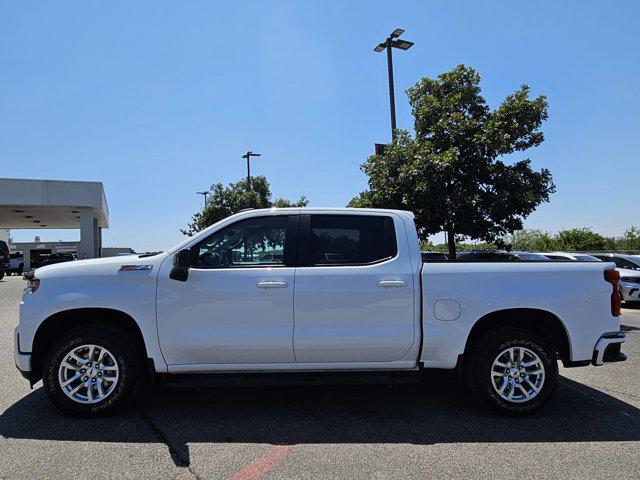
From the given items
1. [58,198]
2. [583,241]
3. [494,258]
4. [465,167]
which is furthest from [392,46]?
[583,241]

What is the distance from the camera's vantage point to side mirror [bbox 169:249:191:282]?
14.1ft

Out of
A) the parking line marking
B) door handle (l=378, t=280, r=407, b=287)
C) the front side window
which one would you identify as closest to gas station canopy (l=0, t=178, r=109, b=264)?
the front side window

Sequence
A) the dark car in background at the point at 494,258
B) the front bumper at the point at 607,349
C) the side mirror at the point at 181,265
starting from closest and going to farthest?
the side mirror at the point at 181,265, the front bumper at the point at 607,349, the dark car in background at the point at 494,258

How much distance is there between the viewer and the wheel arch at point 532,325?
4.59 m

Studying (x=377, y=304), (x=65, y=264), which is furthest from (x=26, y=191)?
(x=377, y=304)

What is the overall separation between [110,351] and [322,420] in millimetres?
2054

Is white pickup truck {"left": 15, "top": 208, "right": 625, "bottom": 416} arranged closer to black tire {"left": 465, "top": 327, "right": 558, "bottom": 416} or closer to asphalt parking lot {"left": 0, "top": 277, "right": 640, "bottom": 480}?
black tire {"left": 465, "top": 327, "right": 558, "bottom": 416}

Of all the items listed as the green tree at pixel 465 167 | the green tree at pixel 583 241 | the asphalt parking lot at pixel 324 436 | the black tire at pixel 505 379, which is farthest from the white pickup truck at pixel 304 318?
the green tree at pixel 583 241

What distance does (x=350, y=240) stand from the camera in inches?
184

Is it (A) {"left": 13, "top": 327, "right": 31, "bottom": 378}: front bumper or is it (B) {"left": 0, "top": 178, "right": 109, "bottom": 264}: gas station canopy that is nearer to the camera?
(A) {"left": 13, "top": 327, "right": 31, "bottom": 378}: front bumper

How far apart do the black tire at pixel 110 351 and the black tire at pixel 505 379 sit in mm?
3192

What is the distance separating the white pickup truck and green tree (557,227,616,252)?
3622 centimetres

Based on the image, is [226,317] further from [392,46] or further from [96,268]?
[392,46]

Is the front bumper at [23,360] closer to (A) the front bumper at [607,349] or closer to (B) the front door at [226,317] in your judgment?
(B) the front door at [226,317]
